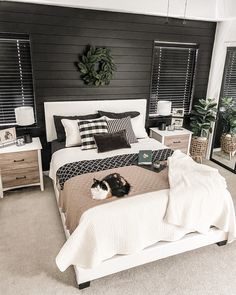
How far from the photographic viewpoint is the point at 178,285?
6.73 ft

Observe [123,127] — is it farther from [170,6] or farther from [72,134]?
[170,6]

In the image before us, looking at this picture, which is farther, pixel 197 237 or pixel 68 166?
pixel 68 166

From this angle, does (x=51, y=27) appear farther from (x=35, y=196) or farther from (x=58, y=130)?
(x=35, y=196)

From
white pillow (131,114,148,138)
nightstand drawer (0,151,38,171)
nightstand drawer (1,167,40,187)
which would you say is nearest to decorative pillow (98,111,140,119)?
white pillow (131,114,148,138)

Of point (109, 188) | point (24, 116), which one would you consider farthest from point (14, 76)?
point (109, 188)

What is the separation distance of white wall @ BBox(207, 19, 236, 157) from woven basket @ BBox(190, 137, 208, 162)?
760 millimetres

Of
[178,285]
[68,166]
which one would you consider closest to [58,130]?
[68,166]

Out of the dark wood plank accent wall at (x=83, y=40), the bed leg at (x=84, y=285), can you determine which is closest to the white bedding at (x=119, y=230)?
the bed leg at (x=84, y=285)

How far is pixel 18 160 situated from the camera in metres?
3.15

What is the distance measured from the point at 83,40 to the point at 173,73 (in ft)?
5.30

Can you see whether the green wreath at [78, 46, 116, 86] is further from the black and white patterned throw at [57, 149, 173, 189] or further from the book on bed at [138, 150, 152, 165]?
the book on bed at [138, 150, 152, 165]

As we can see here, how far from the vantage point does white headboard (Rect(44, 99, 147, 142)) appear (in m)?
3.52

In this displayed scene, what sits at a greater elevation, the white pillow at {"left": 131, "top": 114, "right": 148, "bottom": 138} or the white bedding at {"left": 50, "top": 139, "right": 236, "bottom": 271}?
the white pillow at {"left": 131, "top": 114, "right": 148, "bottom": 138}

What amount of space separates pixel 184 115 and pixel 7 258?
3517 millimetres
